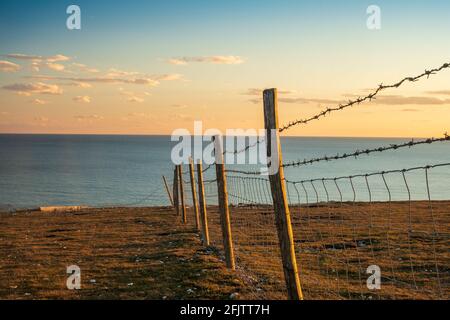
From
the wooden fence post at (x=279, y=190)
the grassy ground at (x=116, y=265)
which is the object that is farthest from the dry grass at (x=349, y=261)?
the grassy ground at (x=116, y=265)

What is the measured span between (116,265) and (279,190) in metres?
8.89

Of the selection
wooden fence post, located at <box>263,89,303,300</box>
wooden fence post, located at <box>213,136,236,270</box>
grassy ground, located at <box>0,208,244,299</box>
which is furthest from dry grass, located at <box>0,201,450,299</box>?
wooden fence post, located at <box>263,89,303,300</box>

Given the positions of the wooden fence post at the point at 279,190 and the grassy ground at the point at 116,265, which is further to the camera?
the grassy ground at the point at 116,265

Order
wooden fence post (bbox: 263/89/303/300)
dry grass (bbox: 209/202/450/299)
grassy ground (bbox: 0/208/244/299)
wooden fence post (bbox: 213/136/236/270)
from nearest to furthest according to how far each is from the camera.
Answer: wooden fence post (bbox: 263/89/303/300) → dry grass (bbox: 209/202/450/299) → grassy ground (bbox: 0/208/244/299) → wooden fence post (bbox: 213/136/236/270)

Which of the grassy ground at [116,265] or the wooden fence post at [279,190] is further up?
the wooden fence post at [279,190]

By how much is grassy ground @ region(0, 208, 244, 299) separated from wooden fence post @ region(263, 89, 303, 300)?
290cm

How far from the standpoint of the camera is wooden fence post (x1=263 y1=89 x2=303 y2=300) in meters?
7.50

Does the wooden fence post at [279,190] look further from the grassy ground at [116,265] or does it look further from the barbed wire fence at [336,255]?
the grassy ground at [116,265]

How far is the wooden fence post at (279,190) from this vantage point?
24.6ft

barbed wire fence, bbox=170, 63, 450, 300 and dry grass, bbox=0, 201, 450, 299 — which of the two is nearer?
barbed wire fence, bbox=170, 63, 450, 300

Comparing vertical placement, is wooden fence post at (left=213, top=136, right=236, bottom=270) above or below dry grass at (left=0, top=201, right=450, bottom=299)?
above

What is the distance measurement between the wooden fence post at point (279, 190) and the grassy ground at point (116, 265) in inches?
114

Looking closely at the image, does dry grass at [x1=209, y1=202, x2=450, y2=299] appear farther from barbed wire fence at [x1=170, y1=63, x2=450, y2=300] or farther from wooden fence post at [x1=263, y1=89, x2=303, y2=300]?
wooden fence post at [x1=263, y1=89, x2=303, y2=300]

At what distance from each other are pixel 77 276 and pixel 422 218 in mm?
22825
